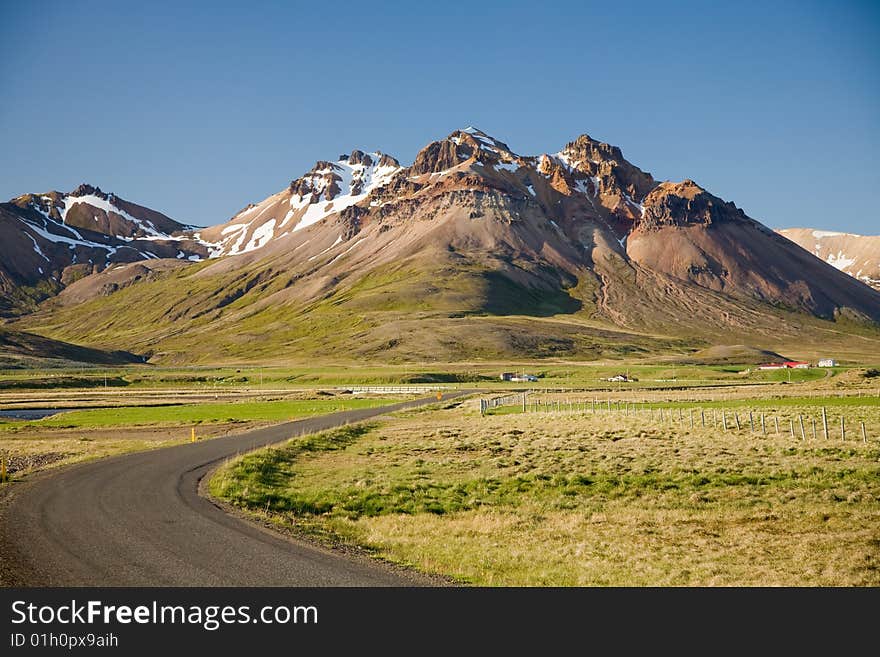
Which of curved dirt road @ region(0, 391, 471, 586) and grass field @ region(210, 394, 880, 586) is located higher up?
curved dirt road @ region(0, 391, 471, 586)

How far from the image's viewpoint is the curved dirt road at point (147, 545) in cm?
1641

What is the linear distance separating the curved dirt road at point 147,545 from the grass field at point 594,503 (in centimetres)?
210

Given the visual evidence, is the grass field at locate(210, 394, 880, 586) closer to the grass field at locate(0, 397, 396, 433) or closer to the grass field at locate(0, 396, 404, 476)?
the grass field at locate(0, 396, 404, 476)

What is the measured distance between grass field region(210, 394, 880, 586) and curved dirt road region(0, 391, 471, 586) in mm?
2099

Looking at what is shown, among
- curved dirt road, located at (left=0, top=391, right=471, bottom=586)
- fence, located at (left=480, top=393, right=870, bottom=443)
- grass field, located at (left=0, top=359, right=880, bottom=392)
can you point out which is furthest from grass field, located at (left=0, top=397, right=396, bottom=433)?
grass field, located at (left=0, top=359, right=880, bottom=392)

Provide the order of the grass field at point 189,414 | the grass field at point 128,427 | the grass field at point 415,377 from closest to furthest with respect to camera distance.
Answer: the grass field at point 128,427 < the grass field at point 189,414 < the grass field at point 415,377

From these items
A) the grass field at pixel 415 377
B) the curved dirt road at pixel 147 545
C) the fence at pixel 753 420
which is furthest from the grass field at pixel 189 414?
the grass field at pixel 415 377

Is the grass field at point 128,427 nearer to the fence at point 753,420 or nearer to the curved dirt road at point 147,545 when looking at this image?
the curved dirt road at point 147,545

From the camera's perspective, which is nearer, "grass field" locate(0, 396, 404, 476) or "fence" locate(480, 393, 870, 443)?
"grass field" locate(0, 396, 404, 476)

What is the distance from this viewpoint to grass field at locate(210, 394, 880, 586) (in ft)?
63.6
